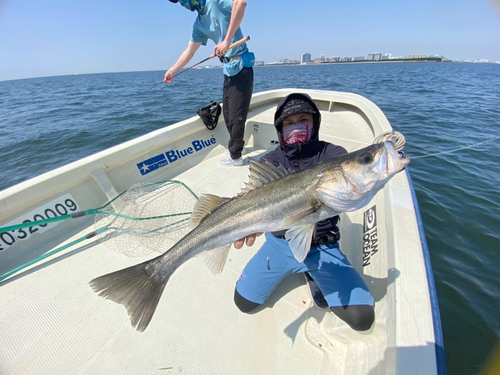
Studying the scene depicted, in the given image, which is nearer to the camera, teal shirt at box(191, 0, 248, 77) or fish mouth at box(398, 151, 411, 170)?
fish mouth at box(398, 151, 411, 170)

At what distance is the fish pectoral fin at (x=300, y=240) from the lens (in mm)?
2121

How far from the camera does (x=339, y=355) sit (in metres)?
2.28

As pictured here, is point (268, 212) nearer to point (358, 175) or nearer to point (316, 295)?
point (358, 175)

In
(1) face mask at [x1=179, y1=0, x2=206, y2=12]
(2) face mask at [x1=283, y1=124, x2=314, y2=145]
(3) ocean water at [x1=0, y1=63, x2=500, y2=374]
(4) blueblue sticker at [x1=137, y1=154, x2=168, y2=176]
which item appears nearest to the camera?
(2) face mask at [x1=283, y1=124, x2=314, y2=145]

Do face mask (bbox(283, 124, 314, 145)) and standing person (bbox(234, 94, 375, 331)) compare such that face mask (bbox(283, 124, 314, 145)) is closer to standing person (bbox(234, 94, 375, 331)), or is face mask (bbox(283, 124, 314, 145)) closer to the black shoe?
standing person (bbox(234, 94, 375, 331))

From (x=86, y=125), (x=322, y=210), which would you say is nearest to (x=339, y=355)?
(x=322, y=210)

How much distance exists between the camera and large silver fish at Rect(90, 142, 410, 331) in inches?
77.1

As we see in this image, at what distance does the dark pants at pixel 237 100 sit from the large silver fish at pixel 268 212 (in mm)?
3103

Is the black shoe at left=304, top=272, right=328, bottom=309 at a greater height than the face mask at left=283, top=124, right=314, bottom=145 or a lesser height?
lesser

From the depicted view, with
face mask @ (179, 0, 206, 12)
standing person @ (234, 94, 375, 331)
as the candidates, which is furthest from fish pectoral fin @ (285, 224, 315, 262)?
face mask @ (179, 0, 206, 12)

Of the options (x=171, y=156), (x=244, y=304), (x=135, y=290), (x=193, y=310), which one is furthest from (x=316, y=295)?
(x=171, y=156)

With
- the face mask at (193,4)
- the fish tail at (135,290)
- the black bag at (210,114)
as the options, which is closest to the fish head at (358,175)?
the fish tail at (135,290)

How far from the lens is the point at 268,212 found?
225 centimetres

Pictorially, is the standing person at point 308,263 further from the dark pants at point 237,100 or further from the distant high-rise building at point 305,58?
the distant high-rise building at point 305,58
